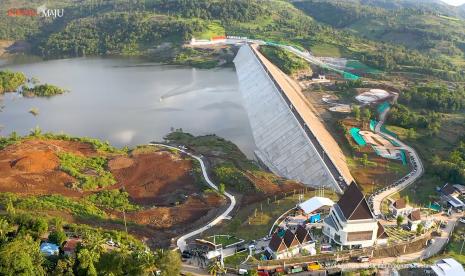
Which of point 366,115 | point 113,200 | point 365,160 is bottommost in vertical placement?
point 113,200

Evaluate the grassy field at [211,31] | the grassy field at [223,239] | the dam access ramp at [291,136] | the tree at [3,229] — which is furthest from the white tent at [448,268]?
the grassy field at [211,31]

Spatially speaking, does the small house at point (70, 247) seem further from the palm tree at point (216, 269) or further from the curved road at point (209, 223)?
the palm tree at point (216, 269)

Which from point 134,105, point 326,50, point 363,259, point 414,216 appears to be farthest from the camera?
point 326,50

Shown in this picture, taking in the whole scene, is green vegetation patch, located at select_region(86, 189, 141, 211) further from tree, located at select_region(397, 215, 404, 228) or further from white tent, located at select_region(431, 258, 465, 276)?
white tent, located at select_region(431, 258, 465, 276)

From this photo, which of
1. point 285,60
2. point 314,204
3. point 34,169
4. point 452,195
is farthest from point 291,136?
point 285,60

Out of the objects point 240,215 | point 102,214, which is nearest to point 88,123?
point 102,214

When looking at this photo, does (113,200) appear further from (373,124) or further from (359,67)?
(359,67)
